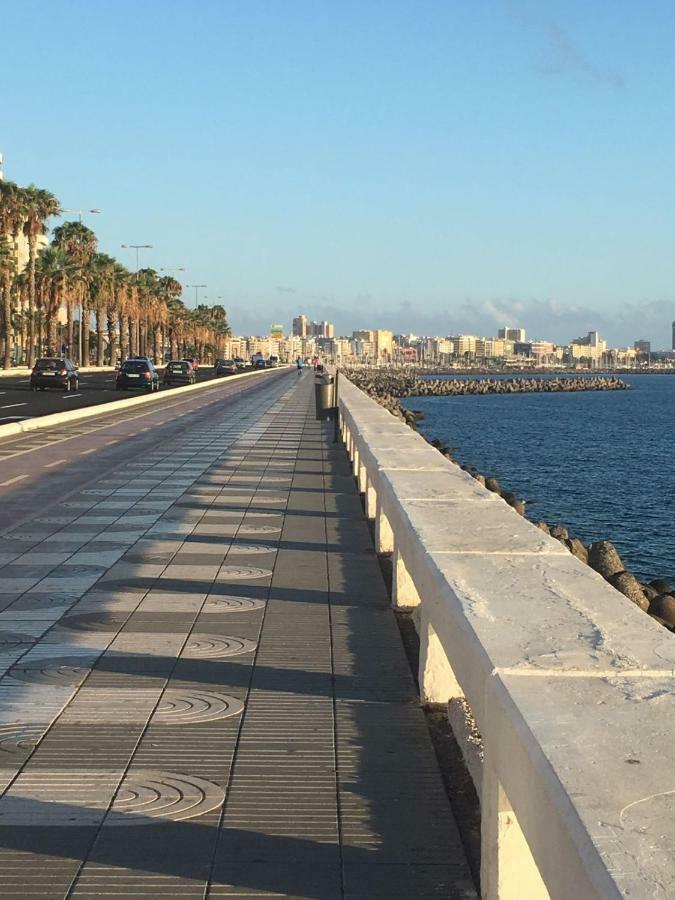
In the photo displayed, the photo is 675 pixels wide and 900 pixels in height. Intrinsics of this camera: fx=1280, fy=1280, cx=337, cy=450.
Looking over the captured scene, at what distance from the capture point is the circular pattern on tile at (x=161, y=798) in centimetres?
506

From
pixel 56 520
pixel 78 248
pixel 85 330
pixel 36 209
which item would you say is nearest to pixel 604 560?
pixel 56 520

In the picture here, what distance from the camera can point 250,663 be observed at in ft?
25.2

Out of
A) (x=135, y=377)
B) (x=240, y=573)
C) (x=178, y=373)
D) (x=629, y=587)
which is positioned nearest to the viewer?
(x=240, y=573)

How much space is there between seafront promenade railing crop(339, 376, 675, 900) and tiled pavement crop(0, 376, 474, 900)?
0.44 meters

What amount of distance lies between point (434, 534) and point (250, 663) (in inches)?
53.1

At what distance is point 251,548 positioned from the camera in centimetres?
1237

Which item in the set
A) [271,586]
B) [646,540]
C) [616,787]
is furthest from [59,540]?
[646,540]

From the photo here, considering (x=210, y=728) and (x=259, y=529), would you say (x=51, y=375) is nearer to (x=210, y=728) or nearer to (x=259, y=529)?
(x=259, y=529)

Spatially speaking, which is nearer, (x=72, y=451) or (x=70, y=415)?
(x=72, y=451)

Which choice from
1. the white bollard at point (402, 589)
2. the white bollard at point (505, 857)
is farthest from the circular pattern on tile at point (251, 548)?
the white bollard at point (505, 857)

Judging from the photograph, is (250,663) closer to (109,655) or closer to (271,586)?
(109,655)

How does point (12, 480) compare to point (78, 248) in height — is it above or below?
below

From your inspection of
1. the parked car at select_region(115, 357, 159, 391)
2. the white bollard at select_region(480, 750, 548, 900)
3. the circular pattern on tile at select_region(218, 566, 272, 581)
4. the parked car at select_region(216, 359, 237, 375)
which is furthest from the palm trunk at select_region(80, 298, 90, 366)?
the white bollard at select_region(480, 750, 548, 900)

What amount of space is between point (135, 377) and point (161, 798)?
5906 cm
